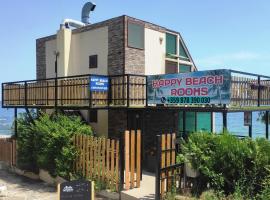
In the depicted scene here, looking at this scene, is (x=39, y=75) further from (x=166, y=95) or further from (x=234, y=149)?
(x=234, y=149)

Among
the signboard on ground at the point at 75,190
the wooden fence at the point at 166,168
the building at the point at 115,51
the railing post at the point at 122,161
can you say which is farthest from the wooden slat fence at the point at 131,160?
the building at the point at 115,51

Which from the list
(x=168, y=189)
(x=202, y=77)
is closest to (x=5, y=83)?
(x=202, y=77)

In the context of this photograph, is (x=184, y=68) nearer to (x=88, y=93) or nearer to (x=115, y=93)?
(x=115, y=93)

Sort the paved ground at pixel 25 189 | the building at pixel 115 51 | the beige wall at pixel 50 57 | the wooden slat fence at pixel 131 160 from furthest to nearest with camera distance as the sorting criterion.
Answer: the beige wall at pixel 50 57, the building at pixel 115 51, the paved ground at pixel 25 189, the wooden slat fence at pixel 131 160

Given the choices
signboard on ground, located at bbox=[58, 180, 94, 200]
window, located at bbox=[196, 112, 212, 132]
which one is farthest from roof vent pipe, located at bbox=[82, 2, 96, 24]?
signboard on ground, located at bbox=[58, 180, 94, 200]

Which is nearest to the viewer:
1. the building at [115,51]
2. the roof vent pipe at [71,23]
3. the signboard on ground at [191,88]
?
the signboard on ground at [191,88]

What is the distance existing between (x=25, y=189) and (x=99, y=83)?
500cm

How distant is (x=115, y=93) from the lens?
15641 millimetres

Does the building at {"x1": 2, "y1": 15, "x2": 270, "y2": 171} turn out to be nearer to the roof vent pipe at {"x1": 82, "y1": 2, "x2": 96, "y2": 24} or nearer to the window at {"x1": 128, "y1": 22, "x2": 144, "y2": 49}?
the window at {"x1": 128, "y1": 22, "x2": 144, "y2": 49}

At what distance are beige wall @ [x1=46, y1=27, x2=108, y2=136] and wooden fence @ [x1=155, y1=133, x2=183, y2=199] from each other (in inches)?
286

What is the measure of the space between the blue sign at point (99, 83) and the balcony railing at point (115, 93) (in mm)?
165

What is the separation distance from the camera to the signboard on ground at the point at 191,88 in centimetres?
1212

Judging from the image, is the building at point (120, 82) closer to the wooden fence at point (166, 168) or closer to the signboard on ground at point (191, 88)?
the signboard on ground at point (191, 88)

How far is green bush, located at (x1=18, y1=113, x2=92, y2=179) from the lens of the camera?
13383 millimetres
